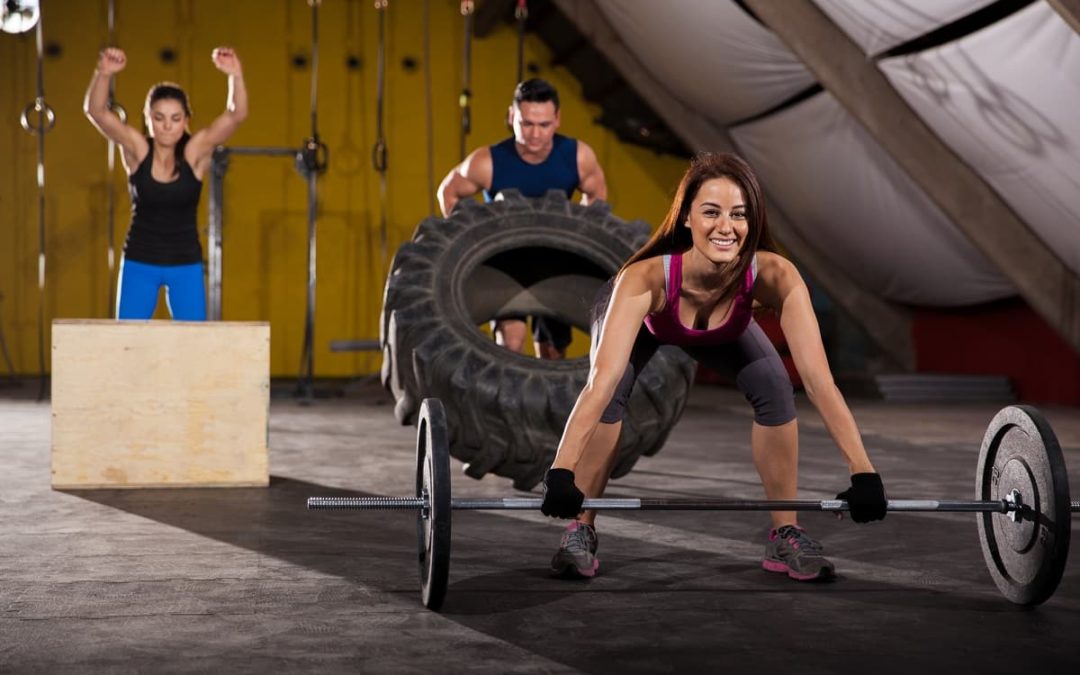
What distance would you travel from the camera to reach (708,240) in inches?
83.6

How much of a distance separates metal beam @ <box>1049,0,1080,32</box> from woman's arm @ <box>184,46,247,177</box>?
253 centimetres

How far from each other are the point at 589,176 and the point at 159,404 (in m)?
1.40

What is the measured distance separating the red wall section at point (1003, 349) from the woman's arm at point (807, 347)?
18.2 feet

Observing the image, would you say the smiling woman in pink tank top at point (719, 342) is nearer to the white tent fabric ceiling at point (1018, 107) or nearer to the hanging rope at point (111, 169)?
the hanging rope at point (111, 169)

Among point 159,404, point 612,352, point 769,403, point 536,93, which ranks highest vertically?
point 536,93

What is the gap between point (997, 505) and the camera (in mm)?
2053

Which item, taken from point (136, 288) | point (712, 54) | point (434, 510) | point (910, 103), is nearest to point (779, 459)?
point (434, 510)

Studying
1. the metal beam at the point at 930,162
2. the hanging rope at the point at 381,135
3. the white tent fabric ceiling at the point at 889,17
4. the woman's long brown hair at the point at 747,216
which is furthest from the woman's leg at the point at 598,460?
the hanging rope at the point at 381,135

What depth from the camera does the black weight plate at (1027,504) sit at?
193cm

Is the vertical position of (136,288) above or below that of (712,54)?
below

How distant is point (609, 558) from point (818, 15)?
3.84m

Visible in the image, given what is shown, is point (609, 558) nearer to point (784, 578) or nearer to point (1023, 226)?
→ point (784, 578)

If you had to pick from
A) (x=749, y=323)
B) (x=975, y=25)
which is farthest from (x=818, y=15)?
(x=749, y=323)

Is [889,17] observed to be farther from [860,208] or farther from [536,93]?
[536,93]
